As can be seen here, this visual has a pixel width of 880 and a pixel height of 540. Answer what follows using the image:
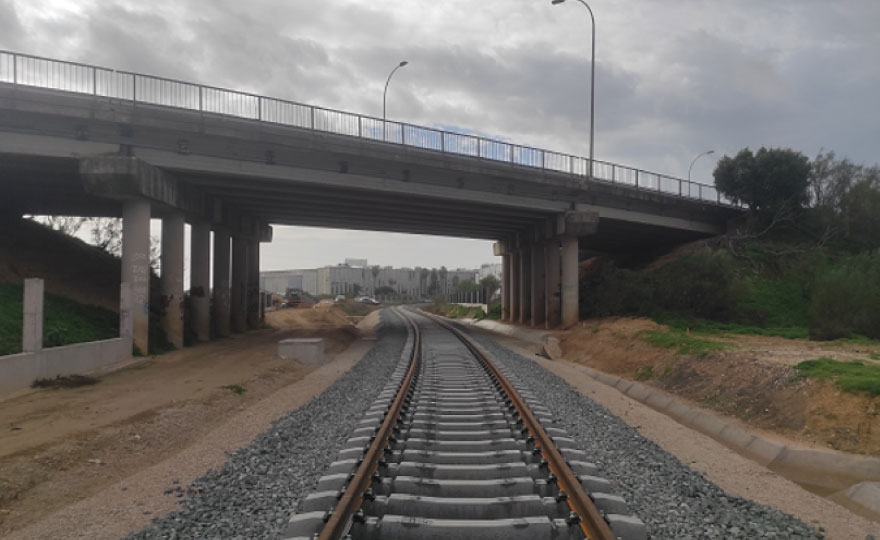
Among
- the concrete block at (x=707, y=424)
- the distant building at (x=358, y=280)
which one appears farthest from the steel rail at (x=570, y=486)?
the distant building at (x=358, y=280)

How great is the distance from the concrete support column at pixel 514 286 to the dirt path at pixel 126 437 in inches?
1018

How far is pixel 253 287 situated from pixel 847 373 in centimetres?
3160

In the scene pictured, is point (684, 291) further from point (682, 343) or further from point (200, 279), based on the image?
point (200, 279)

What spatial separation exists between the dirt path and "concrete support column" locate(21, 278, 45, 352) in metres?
1.38

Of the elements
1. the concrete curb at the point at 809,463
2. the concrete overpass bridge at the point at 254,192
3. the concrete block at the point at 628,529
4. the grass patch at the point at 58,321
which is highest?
the concrete overpass bridge at the point at 254,192

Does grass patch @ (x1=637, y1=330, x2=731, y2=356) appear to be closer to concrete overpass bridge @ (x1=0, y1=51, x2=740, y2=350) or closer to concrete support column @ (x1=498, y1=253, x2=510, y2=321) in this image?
concrete overpass bridge @ (x1=0, y1=51, x2=740, y2=350)

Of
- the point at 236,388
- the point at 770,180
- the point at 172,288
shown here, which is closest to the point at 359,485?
the point at 236,388

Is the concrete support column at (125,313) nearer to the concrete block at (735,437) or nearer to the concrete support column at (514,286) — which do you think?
the concrete block at (735,437)

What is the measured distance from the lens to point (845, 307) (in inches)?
768

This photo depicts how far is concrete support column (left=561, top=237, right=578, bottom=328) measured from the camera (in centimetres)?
3048

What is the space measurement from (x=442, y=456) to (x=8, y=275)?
72.7 feet

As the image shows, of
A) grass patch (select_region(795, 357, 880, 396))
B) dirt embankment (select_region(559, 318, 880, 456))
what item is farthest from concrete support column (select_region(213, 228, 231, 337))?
grass patch (select_region(795, 357, 880, 396))

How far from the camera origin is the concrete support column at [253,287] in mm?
33938

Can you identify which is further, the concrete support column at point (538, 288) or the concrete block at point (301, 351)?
the concrete support column at point (538, 288)
